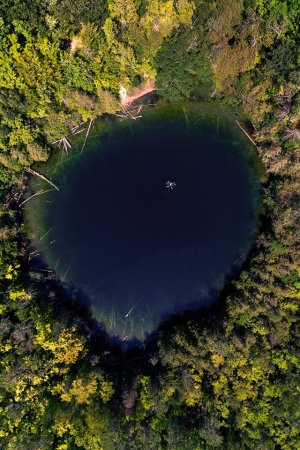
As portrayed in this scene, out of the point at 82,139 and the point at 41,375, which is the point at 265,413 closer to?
the point at 41,375

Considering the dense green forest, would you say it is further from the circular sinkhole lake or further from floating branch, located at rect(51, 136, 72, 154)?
the circular sinkhole lake

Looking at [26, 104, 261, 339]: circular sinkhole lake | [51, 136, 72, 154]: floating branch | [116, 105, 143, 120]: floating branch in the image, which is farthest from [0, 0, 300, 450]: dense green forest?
[26, 104, 261, 339]: circular sinkhole lake

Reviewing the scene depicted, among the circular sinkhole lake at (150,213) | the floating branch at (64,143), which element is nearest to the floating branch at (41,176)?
the circular sinkhole lake at (150,213)

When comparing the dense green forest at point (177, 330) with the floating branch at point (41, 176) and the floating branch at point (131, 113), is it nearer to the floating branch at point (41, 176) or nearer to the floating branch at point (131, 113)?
the floating branch at point (41, 176)

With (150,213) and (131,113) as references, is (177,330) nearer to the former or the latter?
(150,213)

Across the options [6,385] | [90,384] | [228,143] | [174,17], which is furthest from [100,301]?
[174,17]

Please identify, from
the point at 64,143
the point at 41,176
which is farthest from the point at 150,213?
the point at 41,176
